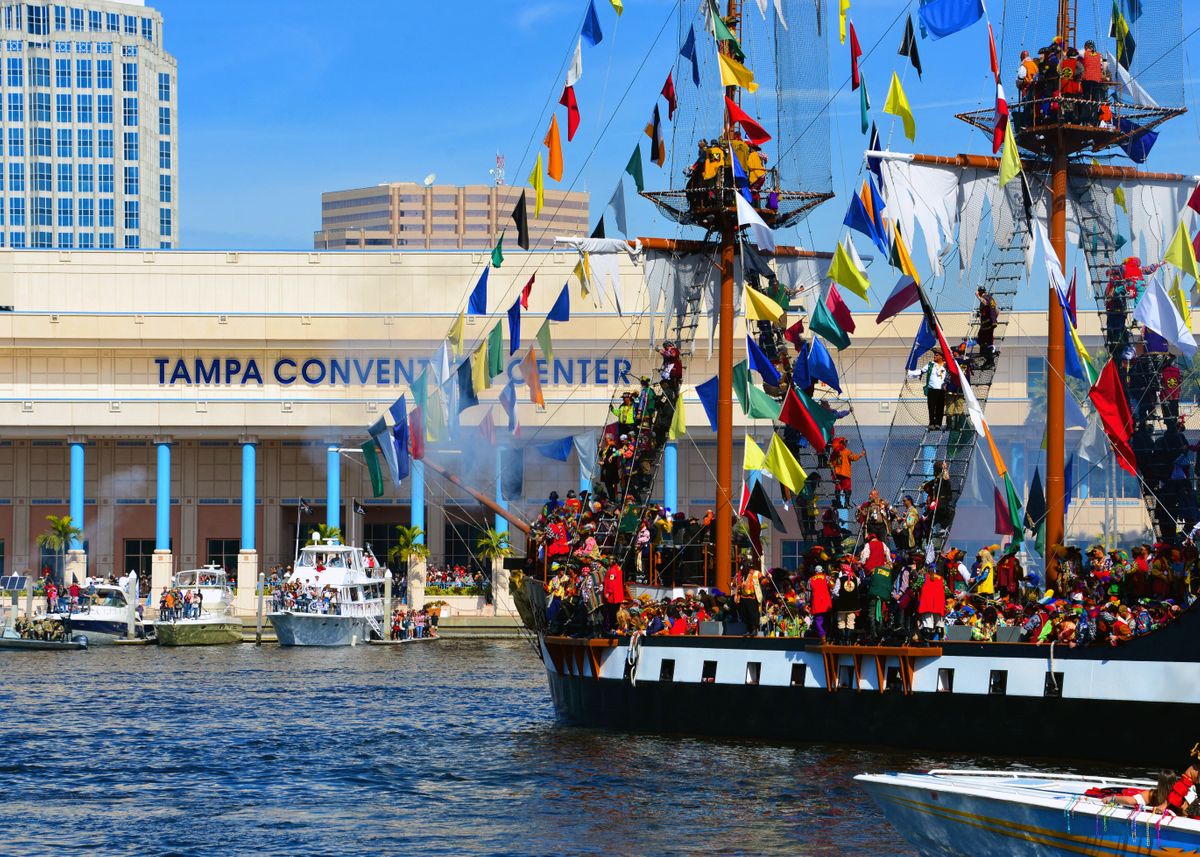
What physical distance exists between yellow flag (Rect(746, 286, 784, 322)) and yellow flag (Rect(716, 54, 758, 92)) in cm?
448

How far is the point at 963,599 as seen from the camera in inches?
1500

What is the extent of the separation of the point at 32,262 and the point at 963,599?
7119cm

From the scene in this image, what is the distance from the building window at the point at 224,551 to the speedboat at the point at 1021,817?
72.4m

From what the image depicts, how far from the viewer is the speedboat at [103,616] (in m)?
73.3

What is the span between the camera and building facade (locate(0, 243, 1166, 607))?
90.2 m

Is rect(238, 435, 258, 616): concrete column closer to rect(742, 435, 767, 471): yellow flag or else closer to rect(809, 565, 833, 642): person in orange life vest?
rect(742, 435, 767, 471): yellow flag

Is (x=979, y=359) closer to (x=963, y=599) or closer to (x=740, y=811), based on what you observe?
(x=963, y=599)

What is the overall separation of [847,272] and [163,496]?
58.4 meters

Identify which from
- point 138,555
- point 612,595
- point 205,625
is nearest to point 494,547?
point 205,625

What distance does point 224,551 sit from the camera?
313 feet

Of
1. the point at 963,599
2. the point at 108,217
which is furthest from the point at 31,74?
the point at 963,599

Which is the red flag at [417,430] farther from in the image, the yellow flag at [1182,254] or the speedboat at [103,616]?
the speedboat at [103,616]

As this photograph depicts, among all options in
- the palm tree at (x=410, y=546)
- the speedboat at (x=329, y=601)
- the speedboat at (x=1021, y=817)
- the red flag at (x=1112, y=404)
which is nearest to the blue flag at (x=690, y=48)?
the red flag at (x=1112, y=404)

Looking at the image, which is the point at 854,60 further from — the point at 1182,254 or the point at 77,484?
the point at 77,484
